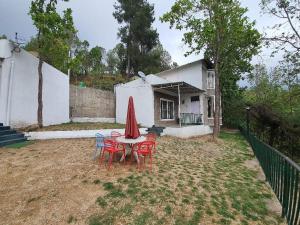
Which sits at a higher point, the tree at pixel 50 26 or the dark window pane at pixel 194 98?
the tree at pixel 50 26

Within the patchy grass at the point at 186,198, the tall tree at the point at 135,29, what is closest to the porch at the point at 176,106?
the patchy grass at the point at 186,198

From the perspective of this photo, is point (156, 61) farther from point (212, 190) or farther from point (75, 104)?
point (212, 190)

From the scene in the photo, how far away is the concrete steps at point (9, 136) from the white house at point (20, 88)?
0.53 m

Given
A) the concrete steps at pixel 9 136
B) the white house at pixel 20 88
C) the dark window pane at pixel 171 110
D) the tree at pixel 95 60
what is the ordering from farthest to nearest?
1. the tree at pixel 95 60
2. the dark window pane at pixel 171 110
3. the white house at pixel 20 88
4. the concrete steps at pixel 9 136

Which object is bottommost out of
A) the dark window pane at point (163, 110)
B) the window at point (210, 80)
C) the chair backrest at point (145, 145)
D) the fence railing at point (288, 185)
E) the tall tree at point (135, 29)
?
the fence railing at point (288, 185)

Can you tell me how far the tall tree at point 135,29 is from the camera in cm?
3170

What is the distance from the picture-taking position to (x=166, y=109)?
18.9m

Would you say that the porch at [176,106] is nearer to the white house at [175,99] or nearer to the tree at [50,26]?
the white house at [175,99]

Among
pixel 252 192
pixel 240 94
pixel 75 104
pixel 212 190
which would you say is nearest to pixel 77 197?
pixel 212 190

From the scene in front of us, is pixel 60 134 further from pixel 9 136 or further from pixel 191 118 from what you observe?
pixel 191 118

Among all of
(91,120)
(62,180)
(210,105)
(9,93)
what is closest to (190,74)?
(210,105)

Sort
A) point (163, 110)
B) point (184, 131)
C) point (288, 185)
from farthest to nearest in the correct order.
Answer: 1. point (163, 110)
2. point (184, 131)
3. point (288, 185)

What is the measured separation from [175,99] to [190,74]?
2.69m

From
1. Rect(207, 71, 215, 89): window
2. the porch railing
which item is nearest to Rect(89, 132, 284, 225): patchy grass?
the porch railing
